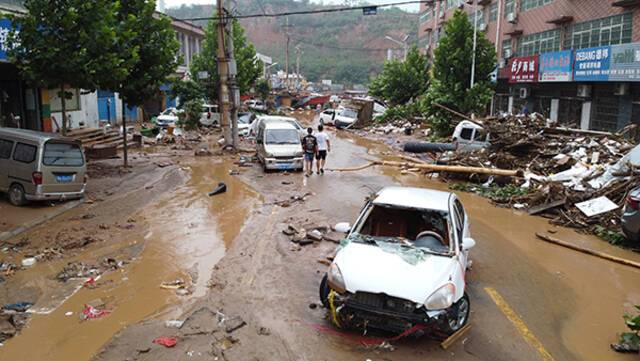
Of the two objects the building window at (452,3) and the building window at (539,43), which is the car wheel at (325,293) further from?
the building window at (452,3)

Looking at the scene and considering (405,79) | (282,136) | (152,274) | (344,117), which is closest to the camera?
(152,274)

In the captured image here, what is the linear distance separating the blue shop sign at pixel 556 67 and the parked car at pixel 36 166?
83.4 ft

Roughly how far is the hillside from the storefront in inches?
4167

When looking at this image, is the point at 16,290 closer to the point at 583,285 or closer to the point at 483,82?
the point at 583,285

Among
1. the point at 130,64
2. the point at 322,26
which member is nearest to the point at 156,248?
the point at 130,64

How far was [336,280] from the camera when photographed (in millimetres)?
6641

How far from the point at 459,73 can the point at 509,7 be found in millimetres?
12074

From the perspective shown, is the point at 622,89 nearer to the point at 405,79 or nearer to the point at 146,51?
the point at 146,51

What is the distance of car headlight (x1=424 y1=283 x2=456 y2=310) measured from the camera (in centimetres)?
616

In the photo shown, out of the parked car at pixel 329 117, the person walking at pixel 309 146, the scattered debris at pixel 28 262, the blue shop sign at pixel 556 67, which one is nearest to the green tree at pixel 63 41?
the person walking at pixel 309 146

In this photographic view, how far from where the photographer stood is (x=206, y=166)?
22234 millimetres

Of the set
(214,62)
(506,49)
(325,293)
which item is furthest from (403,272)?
(506,49)

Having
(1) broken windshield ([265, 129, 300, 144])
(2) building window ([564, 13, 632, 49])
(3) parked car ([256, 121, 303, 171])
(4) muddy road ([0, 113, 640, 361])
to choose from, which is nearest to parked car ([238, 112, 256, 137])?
(3) parked car ([256, 121, 303, 171])

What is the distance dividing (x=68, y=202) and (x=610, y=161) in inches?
589
